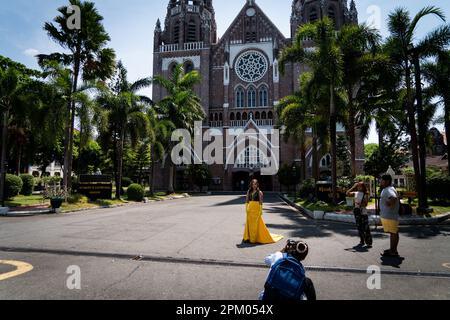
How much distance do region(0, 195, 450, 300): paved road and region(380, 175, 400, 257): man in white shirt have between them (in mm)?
355

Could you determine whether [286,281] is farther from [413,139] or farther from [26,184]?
[26,184]

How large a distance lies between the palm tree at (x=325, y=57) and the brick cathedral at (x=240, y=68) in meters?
27.4

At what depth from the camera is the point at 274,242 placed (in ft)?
27.0

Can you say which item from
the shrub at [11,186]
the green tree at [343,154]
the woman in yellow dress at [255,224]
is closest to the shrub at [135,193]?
the shrub at [11,186]

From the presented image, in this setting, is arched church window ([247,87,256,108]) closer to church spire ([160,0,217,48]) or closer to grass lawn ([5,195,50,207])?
church spire ([160,0,217,48])

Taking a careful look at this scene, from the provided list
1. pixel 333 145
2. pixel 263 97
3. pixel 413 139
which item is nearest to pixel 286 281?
pixel 413 139

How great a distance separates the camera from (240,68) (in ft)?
159

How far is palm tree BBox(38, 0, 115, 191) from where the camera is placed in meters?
19.6

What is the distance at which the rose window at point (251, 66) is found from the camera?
47906 millimetres

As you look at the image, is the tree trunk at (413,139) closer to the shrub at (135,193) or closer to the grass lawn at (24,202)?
the shrub at (135,193)

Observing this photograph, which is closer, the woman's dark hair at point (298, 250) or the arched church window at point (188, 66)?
the woman's dark hair at point (298, 250)

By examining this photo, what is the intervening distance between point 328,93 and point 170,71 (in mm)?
36838
